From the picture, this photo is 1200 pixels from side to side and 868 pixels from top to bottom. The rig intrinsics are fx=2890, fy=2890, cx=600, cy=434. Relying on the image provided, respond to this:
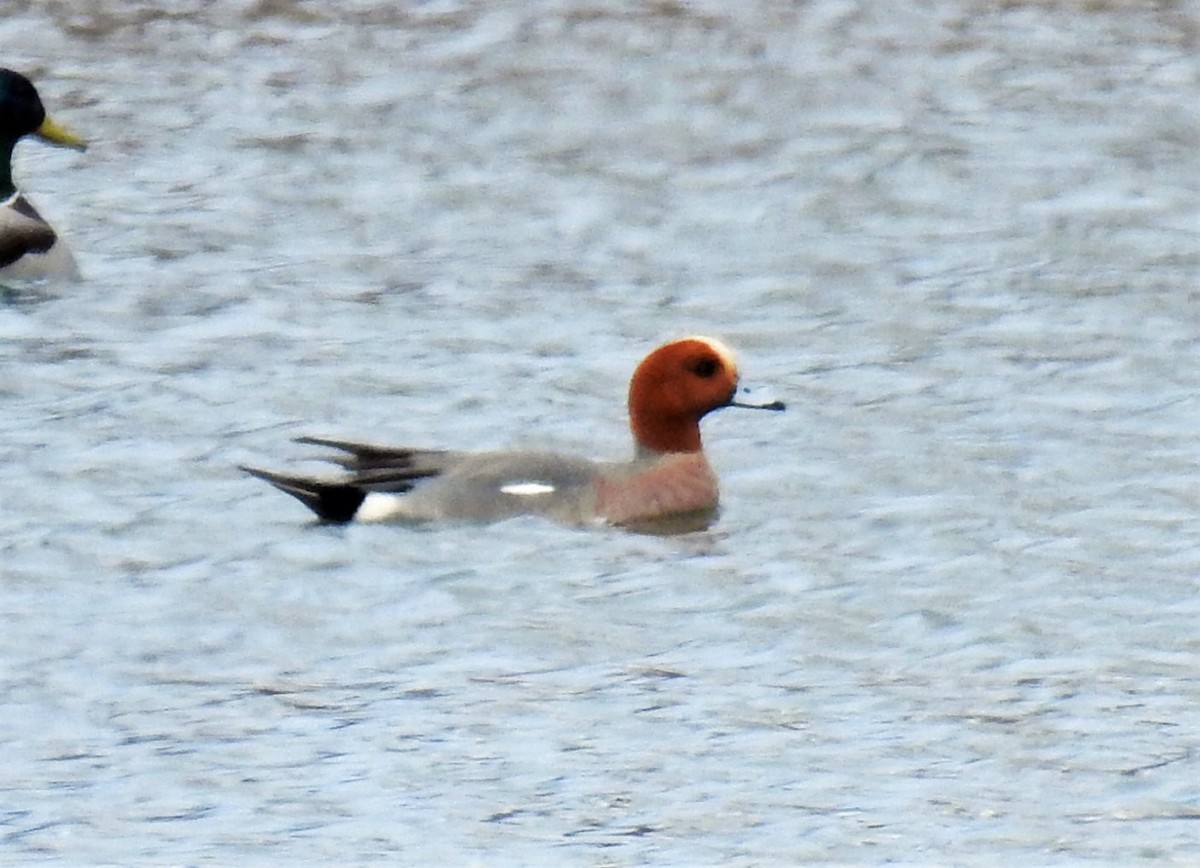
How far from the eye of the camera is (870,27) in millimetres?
16219

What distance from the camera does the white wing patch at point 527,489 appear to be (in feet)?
28.8

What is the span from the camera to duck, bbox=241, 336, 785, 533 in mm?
8805

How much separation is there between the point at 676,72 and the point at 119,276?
432 cm

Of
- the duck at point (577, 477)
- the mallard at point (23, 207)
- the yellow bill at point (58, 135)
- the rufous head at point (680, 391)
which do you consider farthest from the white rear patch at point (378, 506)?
the yellow bill at point (58, 135)

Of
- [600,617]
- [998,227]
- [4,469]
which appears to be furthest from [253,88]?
[600,617]

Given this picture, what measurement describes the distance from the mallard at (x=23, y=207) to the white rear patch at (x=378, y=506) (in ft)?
12.4

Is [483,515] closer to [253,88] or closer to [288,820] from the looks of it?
[288,820]

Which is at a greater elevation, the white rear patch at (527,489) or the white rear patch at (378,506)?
the white rear patch at (527,489)

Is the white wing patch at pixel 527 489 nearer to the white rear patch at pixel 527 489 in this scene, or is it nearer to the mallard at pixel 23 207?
the white rear patch at pixel 527 489

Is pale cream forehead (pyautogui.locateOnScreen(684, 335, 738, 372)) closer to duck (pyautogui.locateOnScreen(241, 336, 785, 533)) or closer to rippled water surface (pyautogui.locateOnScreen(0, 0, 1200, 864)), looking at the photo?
duck (pyautogui.locateOnScreen(241, 336, 785, 533))

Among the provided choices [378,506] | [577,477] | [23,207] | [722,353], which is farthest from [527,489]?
[23,207]

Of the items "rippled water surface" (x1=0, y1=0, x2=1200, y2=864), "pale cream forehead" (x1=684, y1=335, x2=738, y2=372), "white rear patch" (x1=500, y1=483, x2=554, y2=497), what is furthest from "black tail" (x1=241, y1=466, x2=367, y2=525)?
"pale cream forehead" (x1=684, y1=335, x2=738, y2=372)

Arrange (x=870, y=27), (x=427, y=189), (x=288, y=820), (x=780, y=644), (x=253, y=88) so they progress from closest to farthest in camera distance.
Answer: (x=288, y=820) → (x=780, y=644) → (x=427, y=189) → (x=253, y=88) → (x=870, y=27)

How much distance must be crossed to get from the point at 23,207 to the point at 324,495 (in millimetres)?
4503
